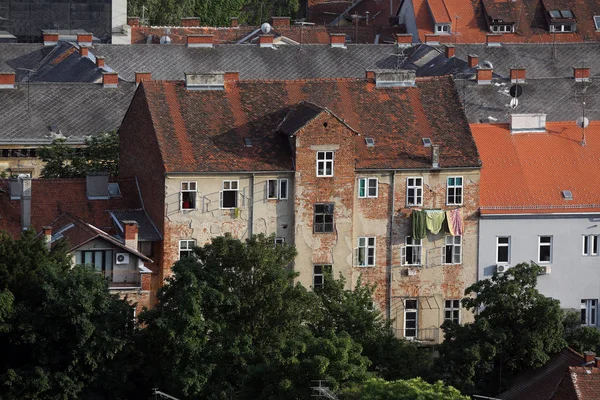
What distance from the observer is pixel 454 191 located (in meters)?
81.6

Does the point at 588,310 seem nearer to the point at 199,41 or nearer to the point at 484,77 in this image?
the point at 484,77

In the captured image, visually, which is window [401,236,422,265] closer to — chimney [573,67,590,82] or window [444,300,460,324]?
window [444,300,460,324]

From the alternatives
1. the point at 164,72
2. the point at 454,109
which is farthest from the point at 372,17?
the point at 454,109

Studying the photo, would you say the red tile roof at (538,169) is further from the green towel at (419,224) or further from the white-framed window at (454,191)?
the green towel at (419,224)

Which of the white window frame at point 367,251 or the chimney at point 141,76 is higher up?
the chimney at point 141,76

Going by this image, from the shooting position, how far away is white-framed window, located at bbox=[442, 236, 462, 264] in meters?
81.6

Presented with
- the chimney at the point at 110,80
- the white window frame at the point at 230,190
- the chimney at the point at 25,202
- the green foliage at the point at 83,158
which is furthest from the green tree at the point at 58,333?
the chimney at the point at 110,80

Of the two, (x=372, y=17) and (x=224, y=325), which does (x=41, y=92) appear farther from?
(x=372, y=17)

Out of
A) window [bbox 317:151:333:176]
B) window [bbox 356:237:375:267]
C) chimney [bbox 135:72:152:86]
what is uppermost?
chimney [bbox 135:72:152:86]

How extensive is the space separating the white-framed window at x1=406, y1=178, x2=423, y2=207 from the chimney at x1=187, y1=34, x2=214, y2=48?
3227 centimetres

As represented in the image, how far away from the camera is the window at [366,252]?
80750 mm

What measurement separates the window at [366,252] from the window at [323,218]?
4.38ft

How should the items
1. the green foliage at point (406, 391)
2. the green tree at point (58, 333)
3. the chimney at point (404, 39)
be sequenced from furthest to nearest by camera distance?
1. the chimney at point (404, 39)
2. the green tree at point (58, 333)
3. the green foliage at point (406, 391)

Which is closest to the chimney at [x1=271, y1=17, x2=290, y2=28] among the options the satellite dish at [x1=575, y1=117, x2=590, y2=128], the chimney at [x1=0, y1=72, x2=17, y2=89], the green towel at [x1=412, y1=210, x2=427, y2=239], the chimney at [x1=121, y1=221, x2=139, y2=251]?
the chimney at [x1=0, y1=72, x2=17, y2=89]
